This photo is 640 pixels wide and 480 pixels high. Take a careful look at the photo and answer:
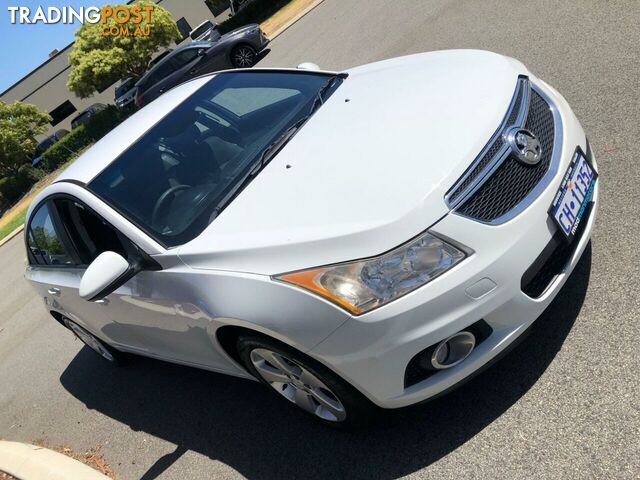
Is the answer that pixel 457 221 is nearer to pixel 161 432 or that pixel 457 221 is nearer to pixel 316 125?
pixel 316 125

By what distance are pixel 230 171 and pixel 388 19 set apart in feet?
29.1

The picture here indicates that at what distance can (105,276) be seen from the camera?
8.96 feet

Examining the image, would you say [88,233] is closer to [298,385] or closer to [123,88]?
[298,385]

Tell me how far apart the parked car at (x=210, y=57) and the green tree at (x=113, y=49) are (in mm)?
10032

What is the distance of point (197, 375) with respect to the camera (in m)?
3.99

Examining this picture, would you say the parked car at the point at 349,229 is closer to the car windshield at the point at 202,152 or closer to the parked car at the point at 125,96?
the car windshield at the point at 202,152

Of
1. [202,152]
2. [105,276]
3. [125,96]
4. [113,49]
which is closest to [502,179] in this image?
[202,152]

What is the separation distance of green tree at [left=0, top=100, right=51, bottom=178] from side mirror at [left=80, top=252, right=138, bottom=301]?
74.9ft

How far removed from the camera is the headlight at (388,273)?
7.21 feet

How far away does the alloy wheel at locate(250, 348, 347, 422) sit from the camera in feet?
8.54

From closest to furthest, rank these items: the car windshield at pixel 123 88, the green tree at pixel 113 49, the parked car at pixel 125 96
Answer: the parked car at pixel 125 96
the car windshield at pixel 123 88
the green tree at pixel 113 49

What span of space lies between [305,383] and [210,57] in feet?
43.1

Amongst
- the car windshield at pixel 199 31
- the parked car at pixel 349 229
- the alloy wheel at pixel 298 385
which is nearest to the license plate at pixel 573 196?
the parked car at pixel 349 229

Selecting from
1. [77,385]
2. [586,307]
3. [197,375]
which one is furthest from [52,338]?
[586,307]
